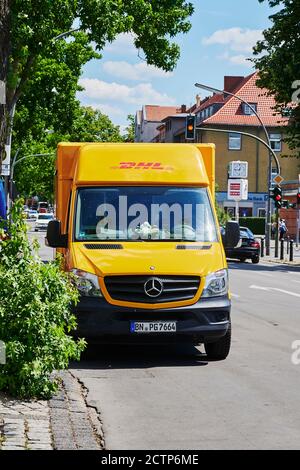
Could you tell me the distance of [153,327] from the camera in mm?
9742

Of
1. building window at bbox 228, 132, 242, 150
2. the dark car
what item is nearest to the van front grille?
the dark car

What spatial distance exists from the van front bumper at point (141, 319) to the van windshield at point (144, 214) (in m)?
1.19

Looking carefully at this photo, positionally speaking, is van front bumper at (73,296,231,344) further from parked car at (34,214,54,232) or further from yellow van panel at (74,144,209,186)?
parked car at (34,214,54,232)

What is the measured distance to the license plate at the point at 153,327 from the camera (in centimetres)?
973

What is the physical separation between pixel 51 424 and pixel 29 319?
105cm

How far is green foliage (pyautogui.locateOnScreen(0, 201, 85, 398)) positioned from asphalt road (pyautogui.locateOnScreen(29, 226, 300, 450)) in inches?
23.2

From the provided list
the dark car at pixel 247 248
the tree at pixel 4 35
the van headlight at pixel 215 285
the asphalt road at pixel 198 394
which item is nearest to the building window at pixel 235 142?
the dark car at pixel 247 248

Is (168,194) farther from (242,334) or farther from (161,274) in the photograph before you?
(242,334)

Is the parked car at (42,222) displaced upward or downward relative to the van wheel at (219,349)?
upward

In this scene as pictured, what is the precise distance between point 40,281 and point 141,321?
2.47 metres

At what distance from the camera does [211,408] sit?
7602 mm

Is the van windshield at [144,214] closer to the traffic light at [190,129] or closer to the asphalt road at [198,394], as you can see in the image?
the asphalt road at [198,394]

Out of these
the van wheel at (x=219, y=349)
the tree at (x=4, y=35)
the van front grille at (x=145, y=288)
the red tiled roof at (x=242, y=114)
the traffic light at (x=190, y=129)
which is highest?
the red tiled roof at (x=242, y=114)

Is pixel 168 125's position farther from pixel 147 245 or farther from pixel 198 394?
pixel 198 394
